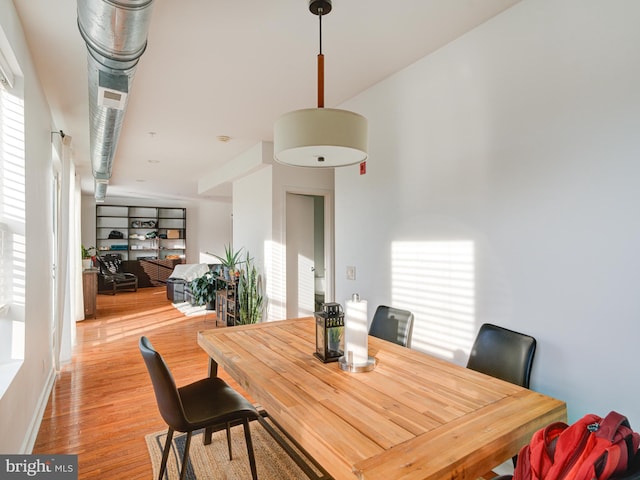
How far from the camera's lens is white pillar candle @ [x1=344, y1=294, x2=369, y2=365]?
1585 millimetres

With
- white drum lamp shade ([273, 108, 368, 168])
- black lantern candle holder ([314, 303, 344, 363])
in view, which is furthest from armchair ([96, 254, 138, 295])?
white drum lamp shade ([273, 108, 368, 168])

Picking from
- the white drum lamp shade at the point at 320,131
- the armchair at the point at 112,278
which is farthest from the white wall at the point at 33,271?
the armchair at the point at 112,278

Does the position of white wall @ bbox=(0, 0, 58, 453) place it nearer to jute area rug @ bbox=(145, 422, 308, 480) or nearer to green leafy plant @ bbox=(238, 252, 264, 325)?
jute area rug @ bbox=(145, 422, 308, 480)

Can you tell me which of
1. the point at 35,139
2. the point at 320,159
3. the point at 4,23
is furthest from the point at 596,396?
the point at 35,139

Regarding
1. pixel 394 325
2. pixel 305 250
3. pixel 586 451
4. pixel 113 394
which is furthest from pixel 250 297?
pixel 586 451

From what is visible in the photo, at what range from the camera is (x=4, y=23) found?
1.62 m

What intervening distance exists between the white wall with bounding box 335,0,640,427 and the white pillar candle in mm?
A: 897

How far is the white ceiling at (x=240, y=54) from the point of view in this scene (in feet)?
6.35

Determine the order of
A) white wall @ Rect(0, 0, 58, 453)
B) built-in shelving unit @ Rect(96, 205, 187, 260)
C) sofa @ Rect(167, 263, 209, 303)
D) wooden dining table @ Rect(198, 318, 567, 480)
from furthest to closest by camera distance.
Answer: built-in shelving unit @ Rect(96, 205, 187, 260), sofa @ Rect(167, 263, 209, 303), white wall @ Rect(0, 0, 58, 453), wooden dining table @ Rect(198, 318, 567, 480)

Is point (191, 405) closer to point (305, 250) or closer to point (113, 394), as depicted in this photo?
point (113, 394)

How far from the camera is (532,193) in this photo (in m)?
1.86

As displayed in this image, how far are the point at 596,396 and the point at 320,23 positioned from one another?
2266 millimetres

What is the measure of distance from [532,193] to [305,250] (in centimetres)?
342

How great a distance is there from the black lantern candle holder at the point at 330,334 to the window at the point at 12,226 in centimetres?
164
